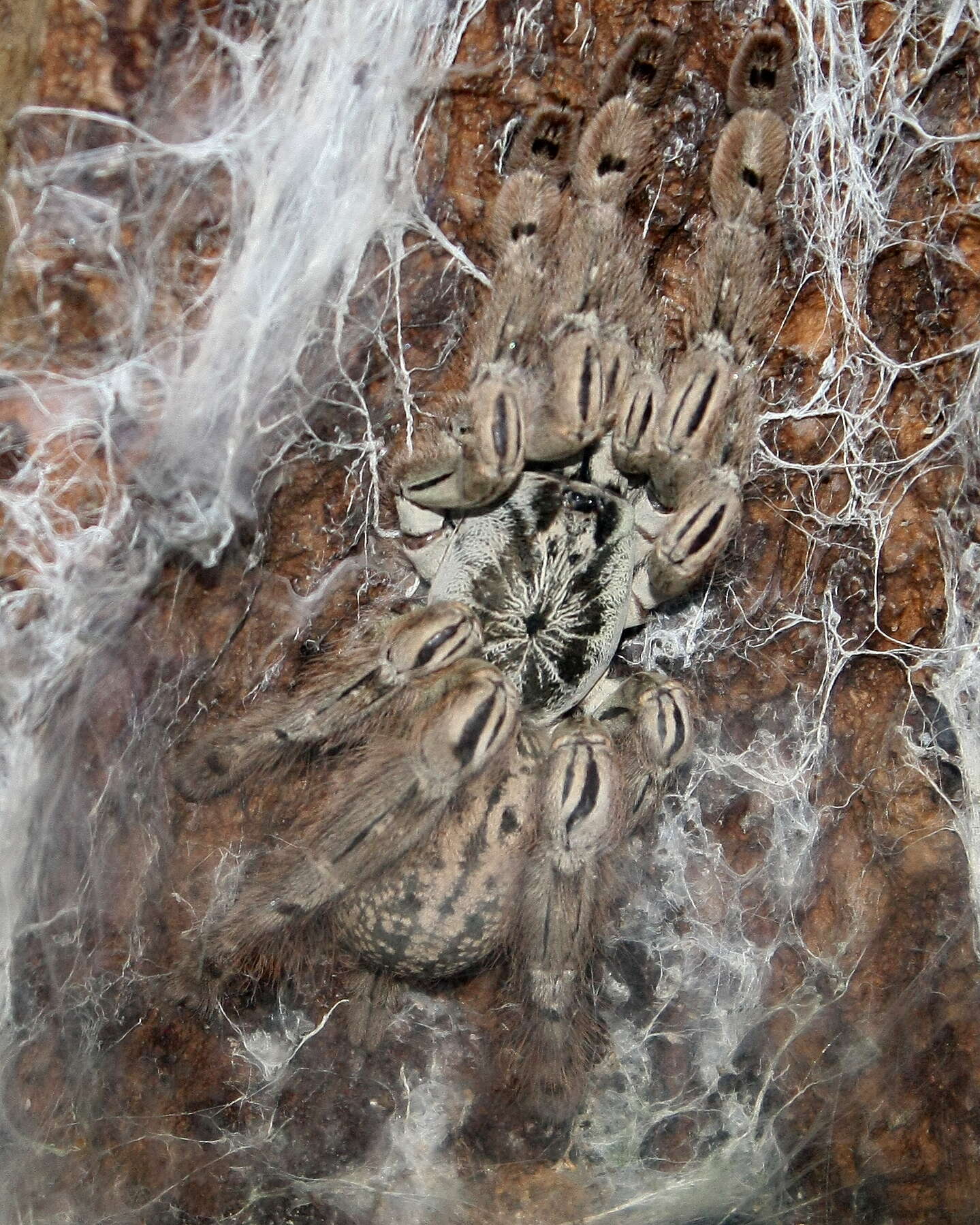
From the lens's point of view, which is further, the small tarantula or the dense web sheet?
the small tarantula

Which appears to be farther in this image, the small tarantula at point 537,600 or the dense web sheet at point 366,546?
the small tarantula at point 537,600

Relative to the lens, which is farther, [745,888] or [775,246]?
[745,888]

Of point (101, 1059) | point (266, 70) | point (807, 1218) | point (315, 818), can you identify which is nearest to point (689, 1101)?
point (807, 1218)

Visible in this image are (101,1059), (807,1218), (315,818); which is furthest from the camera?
(807,1218)

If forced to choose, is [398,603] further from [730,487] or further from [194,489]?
[730,487]
